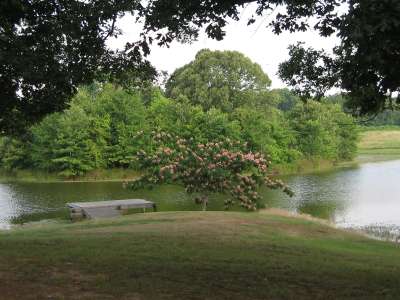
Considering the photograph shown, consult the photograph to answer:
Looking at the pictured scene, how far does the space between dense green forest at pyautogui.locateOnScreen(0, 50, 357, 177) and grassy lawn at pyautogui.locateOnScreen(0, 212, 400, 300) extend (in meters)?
38.4

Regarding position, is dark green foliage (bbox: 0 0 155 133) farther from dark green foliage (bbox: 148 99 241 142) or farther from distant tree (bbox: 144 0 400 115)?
dark green foliage (bbox: 148 99 241 142)

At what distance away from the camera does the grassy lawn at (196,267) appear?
8.17m

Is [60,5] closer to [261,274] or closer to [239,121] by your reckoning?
[261,274]

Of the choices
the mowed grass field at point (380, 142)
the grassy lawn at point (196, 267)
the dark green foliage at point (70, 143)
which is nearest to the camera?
the grassy lawn at point (196, 267)

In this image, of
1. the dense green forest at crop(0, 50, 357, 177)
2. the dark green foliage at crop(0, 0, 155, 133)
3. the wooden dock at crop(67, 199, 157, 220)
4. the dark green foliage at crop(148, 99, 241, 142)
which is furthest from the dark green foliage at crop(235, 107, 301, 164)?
the dark green foliage at crop(0, 0, 155, 133)

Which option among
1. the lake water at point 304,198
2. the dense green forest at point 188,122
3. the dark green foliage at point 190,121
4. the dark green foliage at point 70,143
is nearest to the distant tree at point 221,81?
the dense green forest at point 188,122

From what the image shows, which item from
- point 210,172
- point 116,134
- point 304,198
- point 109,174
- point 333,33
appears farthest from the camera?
point 116,134

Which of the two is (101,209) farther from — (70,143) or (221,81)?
(221,81)

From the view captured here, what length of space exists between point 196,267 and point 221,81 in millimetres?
57046

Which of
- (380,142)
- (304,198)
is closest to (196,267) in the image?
(304,198)

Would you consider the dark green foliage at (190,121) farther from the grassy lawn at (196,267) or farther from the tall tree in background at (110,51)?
the tall tree in background at (110,51)

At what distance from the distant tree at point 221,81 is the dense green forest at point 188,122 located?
0.40ft

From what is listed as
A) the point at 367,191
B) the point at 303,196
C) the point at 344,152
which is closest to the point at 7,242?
the point at 303,196

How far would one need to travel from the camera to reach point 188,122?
5900 centimetres
